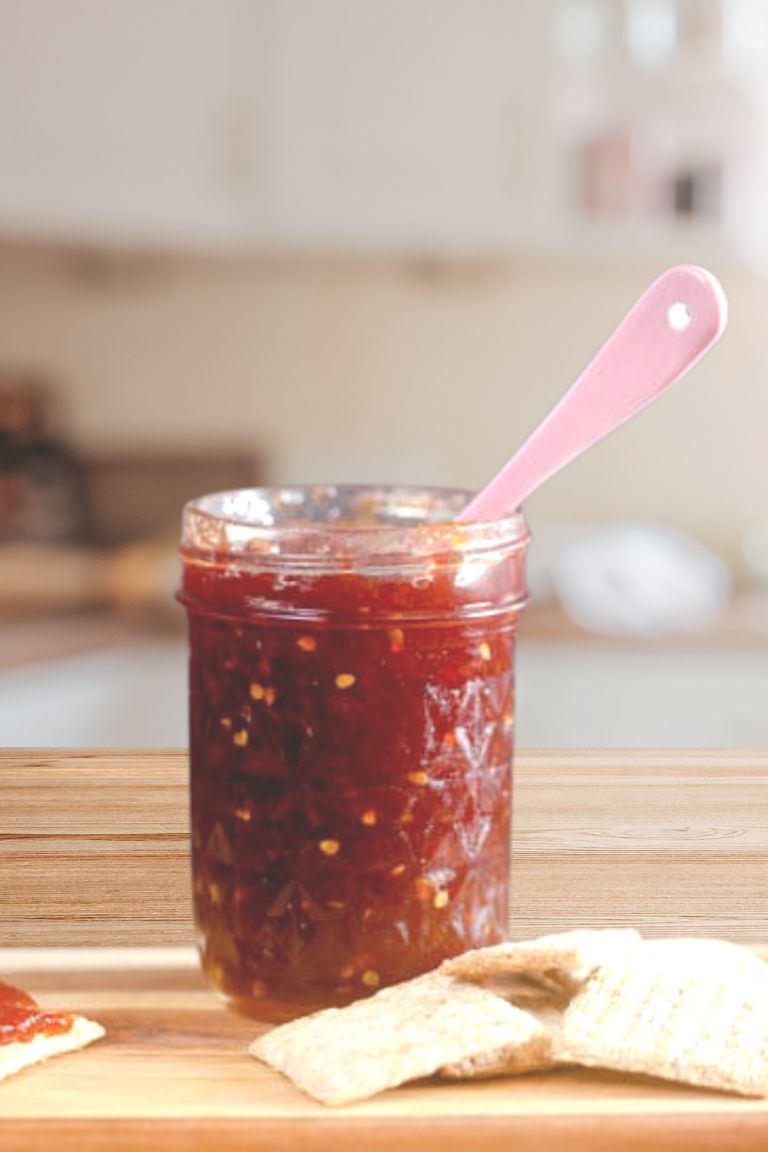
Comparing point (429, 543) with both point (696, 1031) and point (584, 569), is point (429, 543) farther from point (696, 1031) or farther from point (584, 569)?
point (584, 569)

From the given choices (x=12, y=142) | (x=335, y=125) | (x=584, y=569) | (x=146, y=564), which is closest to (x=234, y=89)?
(x=335, y=125)

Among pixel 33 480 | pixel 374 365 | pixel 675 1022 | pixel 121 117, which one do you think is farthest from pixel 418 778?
pixel 374 365

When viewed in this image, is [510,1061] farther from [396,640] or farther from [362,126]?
[362,126]

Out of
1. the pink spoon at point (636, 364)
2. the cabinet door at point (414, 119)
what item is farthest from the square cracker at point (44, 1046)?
the cabinet door at point (414, 119)

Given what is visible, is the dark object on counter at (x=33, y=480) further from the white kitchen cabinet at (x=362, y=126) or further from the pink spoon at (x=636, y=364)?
the pink spoon at (x=636, y=364)

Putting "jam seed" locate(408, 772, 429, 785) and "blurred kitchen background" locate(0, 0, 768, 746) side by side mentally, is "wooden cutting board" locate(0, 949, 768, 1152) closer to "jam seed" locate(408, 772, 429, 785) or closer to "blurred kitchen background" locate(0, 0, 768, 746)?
"jam seed" locate(408, 772, 429, 785)
